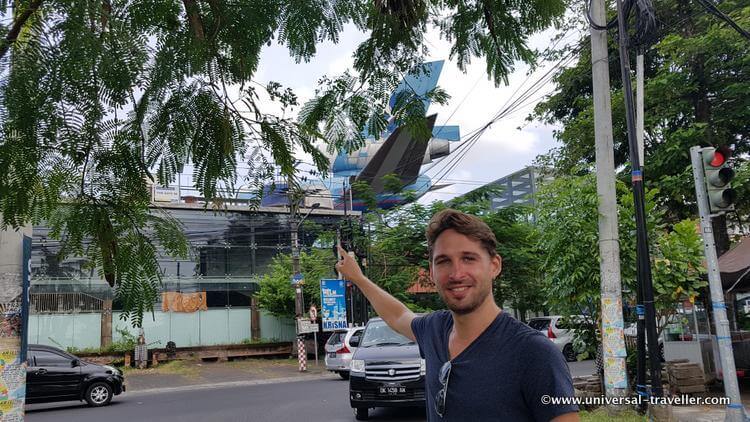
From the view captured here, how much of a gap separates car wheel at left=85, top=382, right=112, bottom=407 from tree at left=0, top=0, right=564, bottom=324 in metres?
13.1

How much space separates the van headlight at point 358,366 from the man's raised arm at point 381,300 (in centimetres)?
783

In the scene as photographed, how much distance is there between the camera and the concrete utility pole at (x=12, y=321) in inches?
123

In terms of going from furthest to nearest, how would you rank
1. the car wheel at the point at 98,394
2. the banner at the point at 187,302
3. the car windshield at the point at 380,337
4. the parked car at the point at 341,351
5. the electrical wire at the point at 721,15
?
the banner at the point at 187,302
the parked car at the point at 341,351
the car wheel at the point at 98,394
the car windshield at the point at 380,337
the electrical wire at the point at 721,15

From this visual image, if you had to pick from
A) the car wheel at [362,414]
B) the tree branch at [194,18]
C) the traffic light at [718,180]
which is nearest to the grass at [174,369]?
the car wheel at [362,414]

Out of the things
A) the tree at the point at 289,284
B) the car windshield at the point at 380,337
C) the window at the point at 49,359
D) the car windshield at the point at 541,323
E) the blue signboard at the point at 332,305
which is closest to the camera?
the car windshield at the point at 380,337

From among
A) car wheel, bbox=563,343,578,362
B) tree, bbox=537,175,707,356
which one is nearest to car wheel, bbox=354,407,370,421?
tree, bbox=537,175,707,356

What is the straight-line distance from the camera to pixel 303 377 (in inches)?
799

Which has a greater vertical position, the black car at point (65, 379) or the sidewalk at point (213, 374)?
the black car at point (65, 379)

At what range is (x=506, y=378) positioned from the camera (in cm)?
194

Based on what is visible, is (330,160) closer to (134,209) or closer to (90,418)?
(134,209)

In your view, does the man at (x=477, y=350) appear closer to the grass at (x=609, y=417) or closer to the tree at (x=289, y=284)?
the grass at (x=609, y=417)

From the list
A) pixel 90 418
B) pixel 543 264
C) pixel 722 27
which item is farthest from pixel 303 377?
pixel 722 27

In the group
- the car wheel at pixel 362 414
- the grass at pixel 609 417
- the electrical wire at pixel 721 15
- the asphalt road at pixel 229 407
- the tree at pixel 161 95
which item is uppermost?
the electrical wire at pixel 721 15

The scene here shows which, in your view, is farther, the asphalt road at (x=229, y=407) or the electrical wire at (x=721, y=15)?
the asphalt road at (x=229, y=407)
